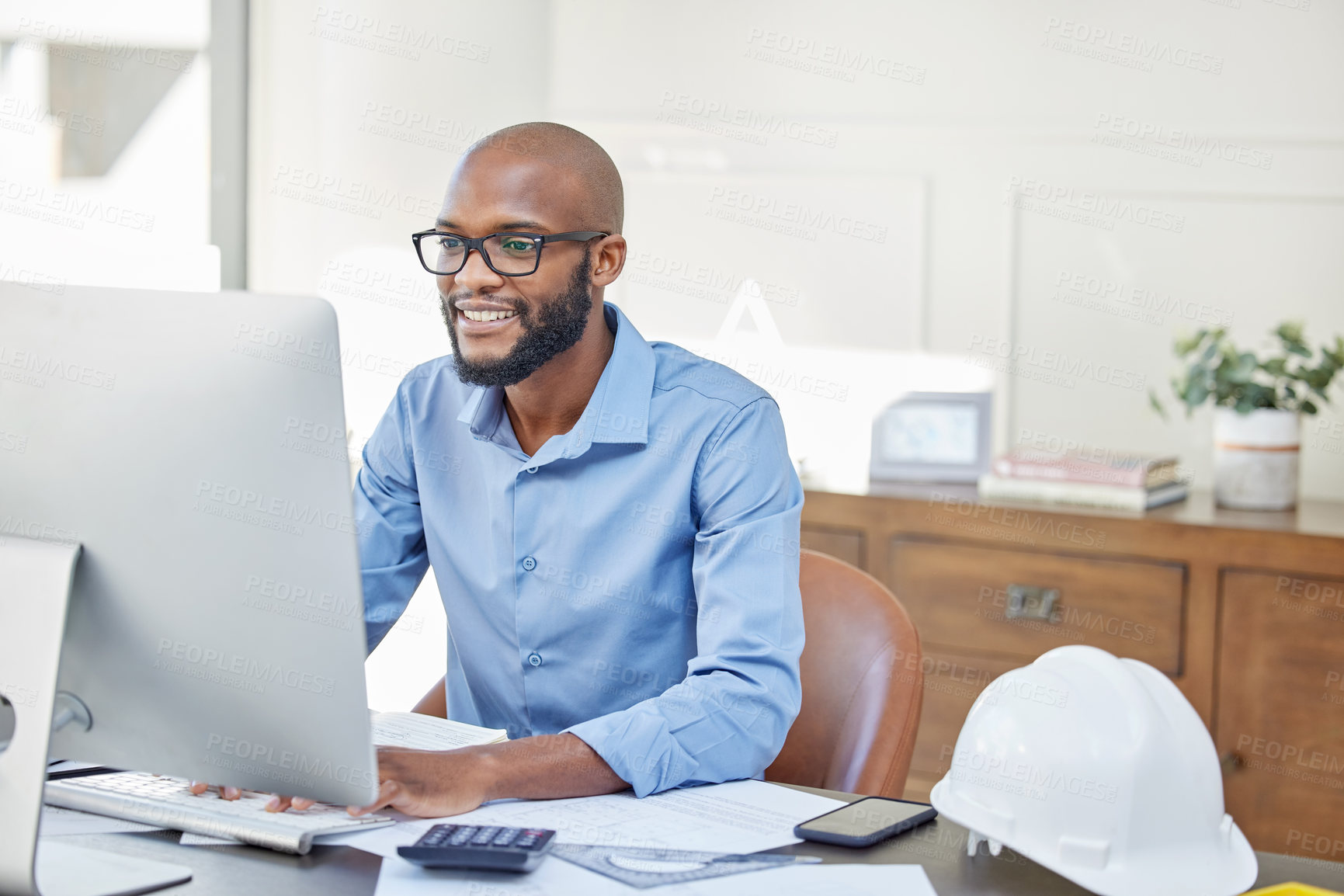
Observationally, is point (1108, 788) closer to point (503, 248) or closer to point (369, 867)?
point (369, 867)

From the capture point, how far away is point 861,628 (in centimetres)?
153

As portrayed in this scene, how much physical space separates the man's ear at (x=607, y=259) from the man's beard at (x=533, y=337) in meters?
0.02

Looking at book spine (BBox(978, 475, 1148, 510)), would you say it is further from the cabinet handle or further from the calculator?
the calculator

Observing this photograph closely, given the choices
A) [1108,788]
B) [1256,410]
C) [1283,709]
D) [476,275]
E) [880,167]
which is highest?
[880,167]

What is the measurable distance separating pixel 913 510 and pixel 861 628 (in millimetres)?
1102

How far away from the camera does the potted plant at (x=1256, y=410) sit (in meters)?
2.52

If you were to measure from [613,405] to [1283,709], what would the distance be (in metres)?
1.53

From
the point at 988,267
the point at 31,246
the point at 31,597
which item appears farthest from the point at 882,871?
the point at 31,246

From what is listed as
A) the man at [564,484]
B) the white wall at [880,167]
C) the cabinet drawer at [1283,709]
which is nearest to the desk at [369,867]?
the man at [564,484]

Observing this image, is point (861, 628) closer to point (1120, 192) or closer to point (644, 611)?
point (644, 611)

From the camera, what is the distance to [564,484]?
1503mm

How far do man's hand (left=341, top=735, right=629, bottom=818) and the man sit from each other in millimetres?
190

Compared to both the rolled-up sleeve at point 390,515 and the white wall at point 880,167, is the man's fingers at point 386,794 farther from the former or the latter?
the white wall at point 880,167

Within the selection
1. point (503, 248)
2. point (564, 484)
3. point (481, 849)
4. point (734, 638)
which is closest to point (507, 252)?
point (503, 248)
